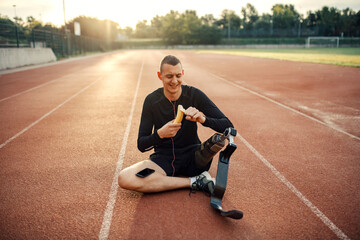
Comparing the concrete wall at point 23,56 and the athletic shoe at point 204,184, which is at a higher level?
the concrete wall at point 23,56

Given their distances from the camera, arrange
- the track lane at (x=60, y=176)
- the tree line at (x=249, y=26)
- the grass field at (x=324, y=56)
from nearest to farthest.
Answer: the track lane at (x=60, y=176) → the grass field at (x=324, y=56) → the tree line at (x=249, y=26)

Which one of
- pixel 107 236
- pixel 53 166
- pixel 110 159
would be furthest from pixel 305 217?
pixel 53 166

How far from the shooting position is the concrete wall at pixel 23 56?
698 inches

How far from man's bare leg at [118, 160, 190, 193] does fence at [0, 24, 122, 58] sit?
18.8 metres

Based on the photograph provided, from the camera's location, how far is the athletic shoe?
336 cm

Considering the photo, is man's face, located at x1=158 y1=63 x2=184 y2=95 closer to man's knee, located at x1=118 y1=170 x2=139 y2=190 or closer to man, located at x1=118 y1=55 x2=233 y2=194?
man, located at x1=118 y1=55 x2=233 y2=194

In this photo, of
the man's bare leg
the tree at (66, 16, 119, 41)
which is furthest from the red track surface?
the tree at (66, 16, 119, 41)

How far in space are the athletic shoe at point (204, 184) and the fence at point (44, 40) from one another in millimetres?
19293

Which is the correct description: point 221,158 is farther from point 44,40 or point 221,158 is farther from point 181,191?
point 44,40

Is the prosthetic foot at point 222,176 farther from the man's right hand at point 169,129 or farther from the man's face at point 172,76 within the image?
the man's face at point 172,76

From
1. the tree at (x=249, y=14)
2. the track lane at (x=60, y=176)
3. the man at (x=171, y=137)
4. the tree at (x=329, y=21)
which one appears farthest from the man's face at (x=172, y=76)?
the tree at (x=249, y=14)

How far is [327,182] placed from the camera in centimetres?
373

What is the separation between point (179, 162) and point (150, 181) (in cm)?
46

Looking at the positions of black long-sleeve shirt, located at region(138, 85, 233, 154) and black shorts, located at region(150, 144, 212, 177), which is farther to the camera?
black shorts, located at region(150, 144, 212, 177)
